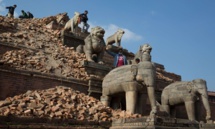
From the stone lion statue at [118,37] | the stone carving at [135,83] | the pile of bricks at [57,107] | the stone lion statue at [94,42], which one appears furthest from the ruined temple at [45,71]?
the stone lion statue at [118,37]

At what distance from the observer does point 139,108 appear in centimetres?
1060

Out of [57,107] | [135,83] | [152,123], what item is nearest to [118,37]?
[135,83]

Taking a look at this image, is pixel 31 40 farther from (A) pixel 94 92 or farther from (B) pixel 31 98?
(B) pixel 31 98

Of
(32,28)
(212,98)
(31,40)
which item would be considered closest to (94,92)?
(31,40)

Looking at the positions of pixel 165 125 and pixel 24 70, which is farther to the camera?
pixel 24 70

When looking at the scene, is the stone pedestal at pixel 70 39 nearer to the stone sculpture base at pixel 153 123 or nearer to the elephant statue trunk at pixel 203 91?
the elephant statue trunk at pixel 203 91

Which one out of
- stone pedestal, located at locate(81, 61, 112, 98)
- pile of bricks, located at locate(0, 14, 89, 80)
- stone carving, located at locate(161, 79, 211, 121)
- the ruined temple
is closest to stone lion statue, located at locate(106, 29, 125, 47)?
the ruined temple

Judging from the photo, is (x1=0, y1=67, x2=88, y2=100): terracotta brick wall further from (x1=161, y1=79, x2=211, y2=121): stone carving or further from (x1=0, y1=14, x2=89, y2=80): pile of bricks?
(x1=161, y1=79, x2=211, y2=121): stone carving

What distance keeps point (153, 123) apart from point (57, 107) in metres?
2.98

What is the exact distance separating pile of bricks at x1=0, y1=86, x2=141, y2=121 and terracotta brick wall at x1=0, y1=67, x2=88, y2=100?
1.65 metres

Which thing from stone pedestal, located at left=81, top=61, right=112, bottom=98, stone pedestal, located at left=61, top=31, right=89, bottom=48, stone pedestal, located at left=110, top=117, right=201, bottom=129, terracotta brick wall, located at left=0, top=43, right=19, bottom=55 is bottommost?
stone pedestal, located at left=110, top=117, right=201, bottom=129

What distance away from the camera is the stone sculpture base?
7.13m

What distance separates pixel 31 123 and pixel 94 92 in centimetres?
577

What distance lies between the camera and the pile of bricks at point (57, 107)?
7418mm
